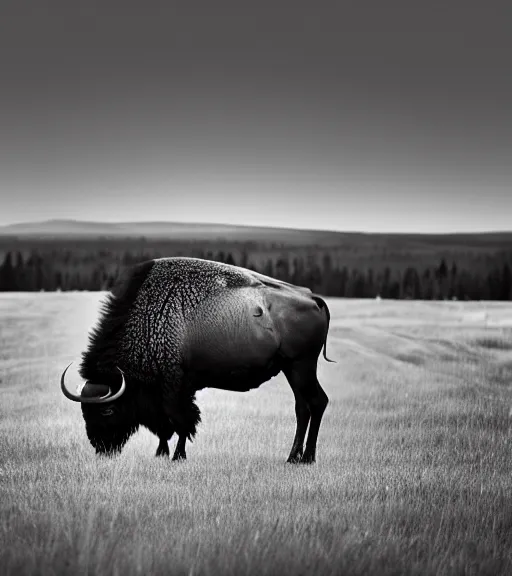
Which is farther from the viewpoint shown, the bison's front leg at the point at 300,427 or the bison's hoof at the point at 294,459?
the bison's front leg at the point at 300,427

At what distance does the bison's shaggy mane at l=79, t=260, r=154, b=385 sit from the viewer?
9359mm

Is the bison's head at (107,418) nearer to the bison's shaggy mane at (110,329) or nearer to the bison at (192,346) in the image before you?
the bison at (192,346)

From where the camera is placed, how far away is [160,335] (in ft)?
30.4

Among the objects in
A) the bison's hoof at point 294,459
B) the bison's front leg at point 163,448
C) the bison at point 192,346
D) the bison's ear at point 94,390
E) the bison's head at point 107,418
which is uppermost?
the bison at point 192,346

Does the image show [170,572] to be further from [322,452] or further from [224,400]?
[224,400]

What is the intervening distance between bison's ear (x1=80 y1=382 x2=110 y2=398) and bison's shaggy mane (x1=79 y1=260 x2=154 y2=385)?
0.09 m

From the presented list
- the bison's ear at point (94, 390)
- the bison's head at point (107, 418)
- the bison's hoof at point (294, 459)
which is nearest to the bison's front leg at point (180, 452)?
the bison's head at point (107, 418)

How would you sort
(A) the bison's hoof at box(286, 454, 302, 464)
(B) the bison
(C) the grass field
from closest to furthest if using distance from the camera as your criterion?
(C) the grass field
(A) the bison's hoof at box(286, 454, 302, 464)
(B) the bison

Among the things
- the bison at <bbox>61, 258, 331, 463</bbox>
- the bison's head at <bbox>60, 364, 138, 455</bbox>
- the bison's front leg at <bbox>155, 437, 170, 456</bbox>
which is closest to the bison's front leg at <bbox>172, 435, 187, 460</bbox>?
the bison at <bbox>61, 258, 331, 463</bbox>

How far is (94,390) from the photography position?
9273 mm

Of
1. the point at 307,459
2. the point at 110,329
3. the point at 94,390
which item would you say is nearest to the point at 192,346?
the point at 110,329

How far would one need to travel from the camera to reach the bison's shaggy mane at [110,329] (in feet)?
30.7

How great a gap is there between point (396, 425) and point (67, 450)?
6055mm

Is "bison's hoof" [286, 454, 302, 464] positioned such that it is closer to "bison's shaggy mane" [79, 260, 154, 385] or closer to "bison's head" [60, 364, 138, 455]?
"bison's head" [60, 364, 138, 455]
